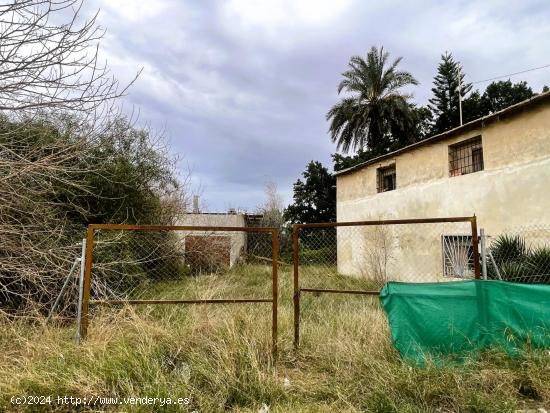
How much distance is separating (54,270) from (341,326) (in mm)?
4590

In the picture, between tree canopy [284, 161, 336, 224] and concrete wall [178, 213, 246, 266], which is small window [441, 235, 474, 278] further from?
tree canopy [284, 161, 336, 224]

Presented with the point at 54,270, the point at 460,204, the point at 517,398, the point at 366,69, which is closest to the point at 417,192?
the point at 460,204

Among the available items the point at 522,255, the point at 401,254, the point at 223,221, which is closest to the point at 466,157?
the point at 401,254

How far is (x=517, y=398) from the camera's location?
357 cm

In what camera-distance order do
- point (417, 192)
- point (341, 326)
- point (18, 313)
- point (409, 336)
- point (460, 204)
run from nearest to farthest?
point (409, 336), point (341, 326), point (18, 313), point (460, 204), point (417, 192)

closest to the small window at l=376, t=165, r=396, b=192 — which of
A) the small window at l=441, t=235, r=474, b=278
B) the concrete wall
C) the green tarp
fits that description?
the small window at l=441, t=235, r=474, b=278

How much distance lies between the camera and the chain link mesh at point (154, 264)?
762 centimetres

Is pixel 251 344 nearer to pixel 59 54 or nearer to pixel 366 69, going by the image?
pixel 59 54

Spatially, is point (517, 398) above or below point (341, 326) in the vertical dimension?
below

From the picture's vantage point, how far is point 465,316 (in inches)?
168

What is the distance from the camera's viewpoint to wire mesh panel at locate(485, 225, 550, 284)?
7.60 meters

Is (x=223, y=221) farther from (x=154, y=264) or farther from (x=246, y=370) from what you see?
(x=246, y=370)

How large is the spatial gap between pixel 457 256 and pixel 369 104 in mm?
18208

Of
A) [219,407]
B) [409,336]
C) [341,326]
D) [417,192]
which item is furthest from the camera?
[417,192]
